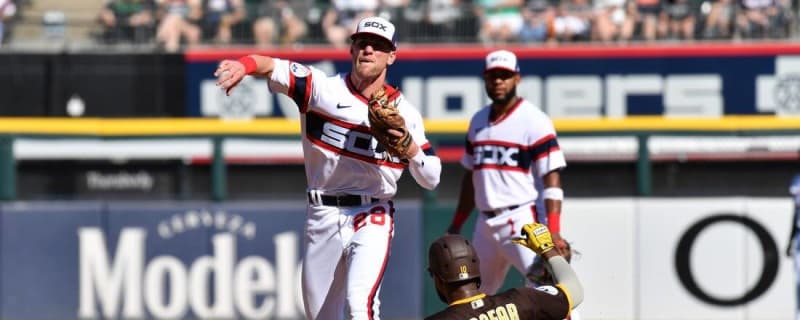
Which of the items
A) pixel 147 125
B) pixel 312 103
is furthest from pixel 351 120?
pixel 147 125

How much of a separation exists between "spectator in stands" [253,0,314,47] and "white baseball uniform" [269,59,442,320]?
924 cm

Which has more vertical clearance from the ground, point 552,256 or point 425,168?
point 425,168

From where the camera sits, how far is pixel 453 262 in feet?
15.9

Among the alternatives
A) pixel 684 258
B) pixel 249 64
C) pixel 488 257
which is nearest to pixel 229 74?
pixel 249 64

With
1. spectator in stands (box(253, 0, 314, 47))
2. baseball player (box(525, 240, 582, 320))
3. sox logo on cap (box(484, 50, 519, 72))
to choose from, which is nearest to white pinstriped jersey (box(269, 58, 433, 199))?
A: baseball player (box(525, 240, 582, 320))

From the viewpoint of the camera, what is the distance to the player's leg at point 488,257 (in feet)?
27.4

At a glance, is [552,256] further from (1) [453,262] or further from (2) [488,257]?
(2) [488,257]

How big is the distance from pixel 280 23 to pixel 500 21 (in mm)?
2506

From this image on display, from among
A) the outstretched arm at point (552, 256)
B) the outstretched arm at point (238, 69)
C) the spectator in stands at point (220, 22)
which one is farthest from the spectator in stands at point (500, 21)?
the outstretched arm at point (552, 256)

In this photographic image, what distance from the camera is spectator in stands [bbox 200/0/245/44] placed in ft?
52.6

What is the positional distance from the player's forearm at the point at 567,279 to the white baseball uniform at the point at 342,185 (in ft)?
4.26

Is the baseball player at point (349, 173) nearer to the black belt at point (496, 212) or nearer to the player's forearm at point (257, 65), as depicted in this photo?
the player's forearm at point (257, 65)

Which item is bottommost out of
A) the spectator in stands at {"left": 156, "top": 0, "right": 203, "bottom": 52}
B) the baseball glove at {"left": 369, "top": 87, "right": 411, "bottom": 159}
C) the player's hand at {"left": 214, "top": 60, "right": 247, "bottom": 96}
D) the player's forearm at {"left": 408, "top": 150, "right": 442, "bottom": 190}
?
the player's forearm at {"left": 408, "top": 150, "right": 442, "bottom": 190}

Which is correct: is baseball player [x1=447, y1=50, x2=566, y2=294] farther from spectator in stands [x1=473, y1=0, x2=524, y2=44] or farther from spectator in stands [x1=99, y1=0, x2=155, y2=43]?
spectator in stands [x1=99, y1=0, x2=155, y2=43]
